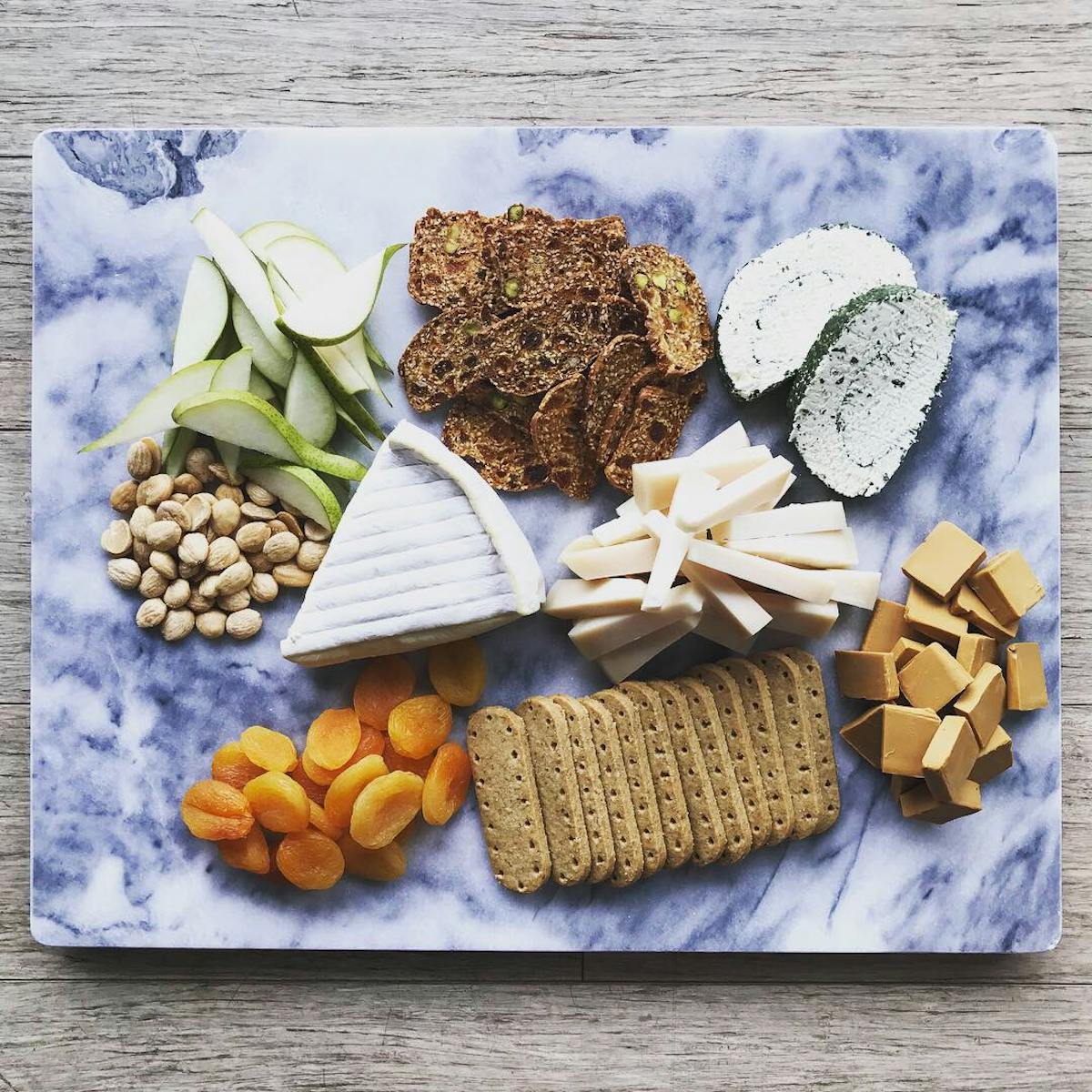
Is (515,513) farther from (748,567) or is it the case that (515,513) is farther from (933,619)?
(933,619)

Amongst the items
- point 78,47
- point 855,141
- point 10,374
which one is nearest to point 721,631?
point 855,141

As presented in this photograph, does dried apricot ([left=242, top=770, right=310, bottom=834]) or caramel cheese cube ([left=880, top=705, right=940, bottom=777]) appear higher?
caramel cheese cube ([left=880, top=705, right=940, bottom=777])

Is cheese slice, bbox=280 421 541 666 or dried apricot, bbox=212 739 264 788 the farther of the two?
dried apricot, bbox=212 739 264 788

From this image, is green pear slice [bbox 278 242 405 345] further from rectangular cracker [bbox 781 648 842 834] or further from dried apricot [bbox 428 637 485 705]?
rectangular cracker [bbox 781 648 842 834]

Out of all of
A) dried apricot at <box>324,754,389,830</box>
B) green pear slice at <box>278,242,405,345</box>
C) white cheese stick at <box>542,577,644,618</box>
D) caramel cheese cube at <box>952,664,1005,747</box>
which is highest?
green pear slice at <box>278,242,405,345</box>

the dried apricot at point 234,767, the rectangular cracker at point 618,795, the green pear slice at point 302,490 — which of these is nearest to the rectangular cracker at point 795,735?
the rectangular cracker at point 618,795

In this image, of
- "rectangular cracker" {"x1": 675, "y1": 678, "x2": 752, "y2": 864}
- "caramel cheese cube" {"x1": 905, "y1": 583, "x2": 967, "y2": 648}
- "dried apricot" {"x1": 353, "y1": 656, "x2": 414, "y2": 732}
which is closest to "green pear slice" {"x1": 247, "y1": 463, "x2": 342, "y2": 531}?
"dried apricot" {"x1": 353, "y1": 656, "x2": 414, "y2": 732}
